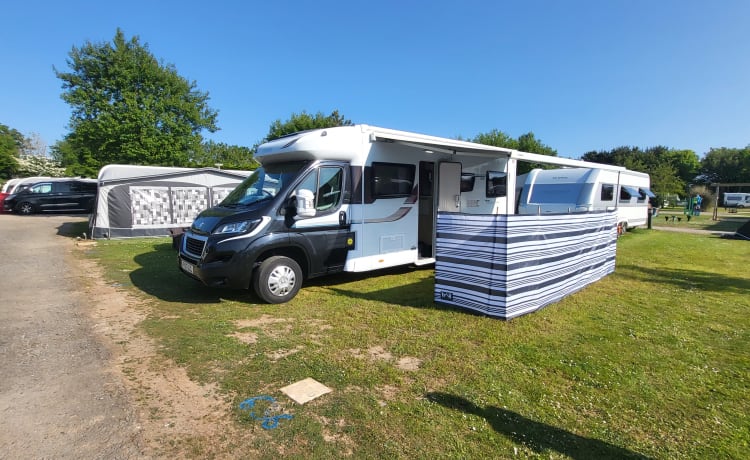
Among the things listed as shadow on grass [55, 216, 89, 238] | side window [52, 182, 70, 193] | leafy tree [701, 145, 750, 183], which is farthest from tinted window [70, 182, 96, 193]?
leafy tree [701, 145, 750, 183]

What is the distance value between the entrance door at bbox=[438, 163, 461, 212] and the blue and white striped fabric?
2631mm

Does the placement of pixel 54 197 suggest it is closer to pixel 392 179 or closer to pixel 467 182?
pixel 392 179

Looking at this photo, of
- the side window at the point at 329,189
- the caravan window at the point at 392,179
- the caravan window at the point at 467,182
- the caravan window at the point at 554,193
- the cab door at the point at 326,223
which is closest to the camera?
the cab door at the point at 326,223

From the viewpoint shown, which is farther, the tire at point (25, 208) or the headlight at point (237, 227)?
the tire at point (25, 208)

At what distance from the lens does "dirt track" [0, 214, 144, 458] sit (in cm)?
245

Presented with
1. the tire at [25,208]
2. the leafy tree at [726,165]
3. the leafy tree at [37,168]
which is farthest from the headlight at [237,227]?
the leafy tree at [726,165]

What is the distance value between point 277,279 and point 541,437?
3943 millimetres

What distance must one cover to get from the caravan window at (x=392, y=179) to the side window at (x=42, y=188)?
21272 mm

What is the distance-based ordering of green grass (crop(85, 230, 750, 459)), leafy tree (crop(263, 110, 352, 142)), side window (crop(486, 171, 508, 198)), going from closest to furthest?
1. green grass (crop(85, 230, 750, 459))
2. side window (crop(486, 171, 508, 198))
3. leafy tree (crop(263, 110, 352, 142))

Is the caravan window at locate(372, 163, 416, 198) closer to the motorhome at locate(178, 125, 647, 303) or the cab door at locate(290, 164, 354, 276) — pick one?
the motorhome at locate(178, 125, 647, 303)

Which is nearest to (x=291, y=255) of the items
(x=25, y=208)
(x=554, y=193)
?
(x=554, y=193)

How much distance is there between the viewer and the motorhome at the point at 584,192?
13.0 m

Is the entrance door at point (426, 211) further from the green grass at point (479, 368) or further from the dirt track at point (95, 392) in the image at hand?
the dirt track at point (95, 392)

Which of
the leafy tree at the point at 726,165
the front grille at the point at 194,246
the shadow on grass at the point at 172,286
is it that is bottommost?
the shadow on grass at the point at 172,286
